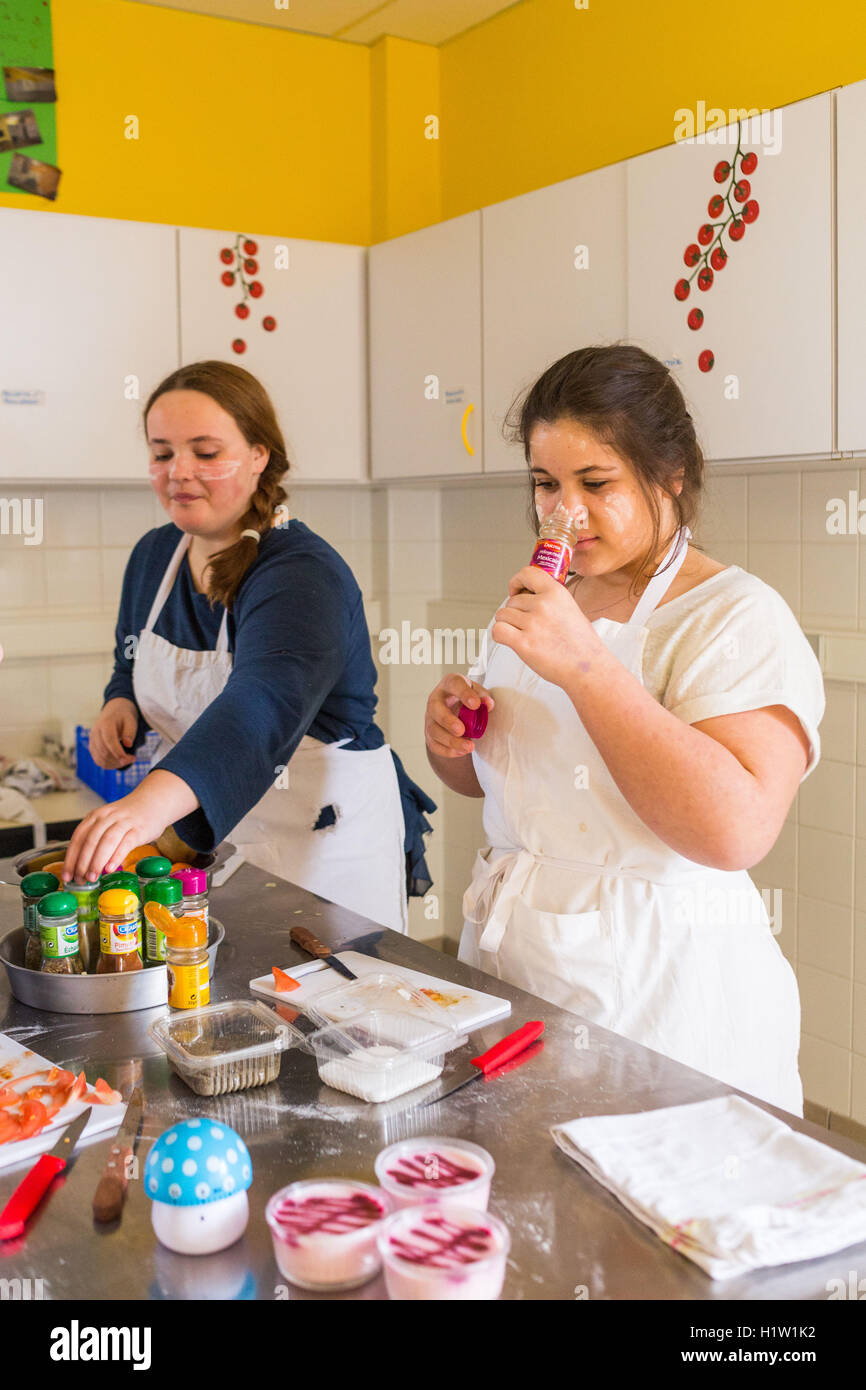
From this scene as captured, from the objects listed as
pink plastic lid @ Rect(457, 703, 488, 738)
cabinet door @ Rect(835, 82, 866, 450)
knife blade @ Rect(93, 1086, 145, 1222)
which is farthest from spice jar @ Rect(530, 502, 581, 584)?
cabinet door @ Rect(835, 82, 866, 450)

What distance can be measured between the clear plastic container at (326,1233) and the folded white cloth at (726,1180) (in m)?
0.20

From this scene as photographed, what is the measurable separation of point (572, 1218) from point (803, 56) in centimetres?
247

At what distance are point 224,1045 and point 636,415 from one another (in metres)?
0.85

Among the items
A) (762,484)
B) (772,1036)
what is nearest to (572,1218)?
(772,1036)

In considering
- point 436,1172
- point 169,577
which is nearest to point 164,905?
point 436,1172

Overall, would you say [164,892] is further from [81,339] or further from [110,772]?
[81,339]

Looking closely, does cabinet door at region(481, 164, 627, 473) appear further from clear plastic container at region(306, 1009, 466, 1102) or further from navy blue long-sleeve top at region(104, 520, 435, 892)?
clear plastic container at region(306, 1009, 466, 1102)

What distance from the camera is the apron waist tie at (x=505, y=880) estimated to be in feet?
4.81

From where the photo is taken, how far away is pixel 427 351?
3.24 m

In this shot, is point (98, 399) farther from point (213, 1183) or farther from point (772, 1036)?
point (213, 1183)

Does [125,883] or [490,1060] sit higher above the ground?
[125,883]

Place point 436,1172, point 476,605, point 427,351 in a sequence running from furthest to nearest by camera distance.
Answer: point 476,605, point 427,351, point 436,1172

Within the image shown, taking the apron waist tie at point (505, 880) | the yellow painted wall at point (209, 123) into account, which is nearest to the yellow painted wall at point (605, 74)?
the yellow painted wall at point (209, 123)

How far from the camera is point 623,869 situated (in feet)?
4.81
